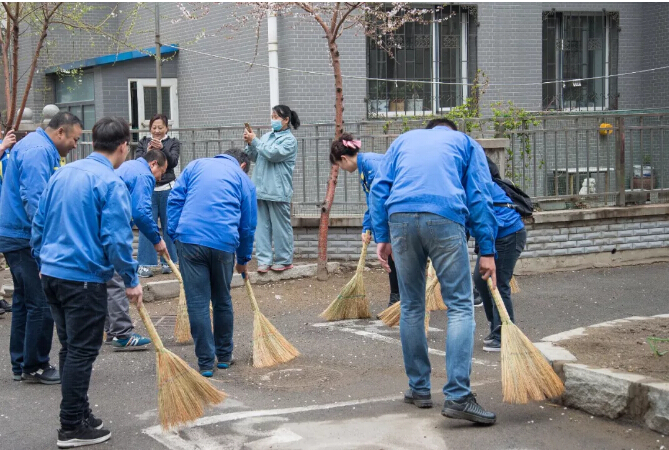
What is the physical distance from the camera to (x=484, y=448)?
15.9 ft

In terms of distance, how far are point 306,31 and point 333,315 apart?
20.9ft

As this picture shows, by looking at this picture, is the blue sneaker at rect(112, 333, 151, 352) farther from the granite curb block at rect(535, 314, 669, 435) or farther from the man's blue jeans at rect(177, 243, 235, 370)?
the granite curb block at rect(535, 314, 669, 435)

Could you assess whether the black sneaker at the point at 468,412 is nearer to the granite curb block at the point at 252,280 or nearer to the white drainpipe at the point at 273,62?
the granite curb block at the point at 252,280

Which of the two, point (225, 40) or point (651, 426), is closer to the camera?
point (651, 426)

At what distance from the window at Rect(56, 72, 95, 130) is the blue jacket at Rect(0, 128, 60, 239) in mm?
10464

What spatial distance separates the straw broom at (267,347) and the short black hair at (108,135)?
214 centimetres

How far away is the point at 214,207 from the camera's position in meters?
6.64

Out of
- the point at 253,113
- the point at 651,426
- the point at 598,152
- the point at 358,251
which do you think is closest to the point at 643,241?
the point at 598,152

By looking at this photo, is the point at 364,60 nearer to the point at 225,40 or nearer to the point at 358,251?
the point at 225,40

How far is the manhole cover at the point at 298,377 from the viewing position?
6414 mm

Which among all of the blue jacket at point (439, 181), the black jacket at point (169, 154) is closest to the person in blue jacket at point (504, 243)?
the blue jacket at point (439, 181)

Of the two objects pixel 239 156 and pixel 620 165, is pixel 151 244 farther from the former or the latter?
pixel 620 165

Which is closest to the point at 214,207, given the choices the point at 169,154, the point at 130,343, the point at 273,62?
the point at 130,343

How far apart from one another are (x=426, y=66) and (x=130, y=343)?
8645 millimetres
